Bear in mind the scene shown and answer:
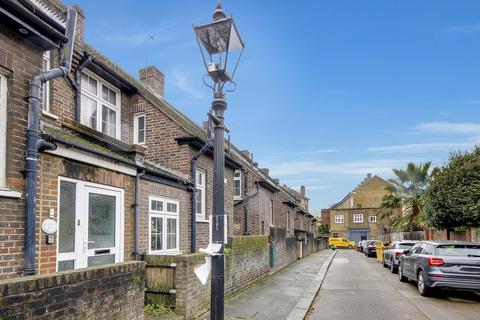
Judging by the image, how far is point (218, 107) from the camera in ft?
15.6

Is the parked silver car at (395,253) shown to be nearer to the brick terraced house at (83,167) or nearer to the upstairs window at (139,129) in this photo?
the brick terraced house at (83,167)

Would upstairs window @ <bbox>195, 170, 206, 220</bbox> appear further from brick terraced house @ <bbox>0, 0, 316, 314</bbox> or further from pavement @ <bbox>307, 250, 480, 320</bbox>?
pavement @ <bbox>307, 250, 480, 320</bbox>

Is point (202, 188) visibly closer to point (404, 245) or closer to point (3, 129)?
point (3, 129)

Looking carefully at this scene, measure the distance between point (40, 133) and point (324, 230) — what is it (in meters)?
73.3

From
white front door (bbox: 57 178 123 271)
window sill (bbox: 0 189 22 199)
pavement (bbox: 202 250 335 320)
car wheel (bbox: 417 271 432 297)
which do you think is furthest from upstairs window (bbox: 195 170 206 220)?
window sill (bbox: 0 189 22 199)

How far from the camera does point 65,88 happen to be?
8.89 meters

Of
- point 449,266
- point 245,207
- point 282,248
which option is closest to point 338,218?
point 245,207

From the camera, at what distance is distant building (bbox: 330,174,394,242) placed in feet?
219

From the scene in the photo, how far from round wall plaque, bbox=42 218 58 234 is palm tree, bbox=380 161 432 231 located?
1121 inches

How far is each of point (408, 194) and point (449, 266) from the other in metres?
25.0

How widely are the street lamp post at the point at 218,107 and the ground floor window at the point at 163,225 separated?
517 centimetres

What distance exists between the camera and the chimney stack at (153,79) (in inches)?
666

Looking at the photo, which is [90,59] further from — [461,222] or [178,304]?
[461,222]

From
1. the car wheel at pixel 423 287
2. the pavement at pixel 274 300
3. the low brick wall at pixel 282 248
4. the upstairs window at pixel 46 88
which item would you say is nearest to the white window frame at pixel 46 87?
the upstairs window at pixel 46 88
